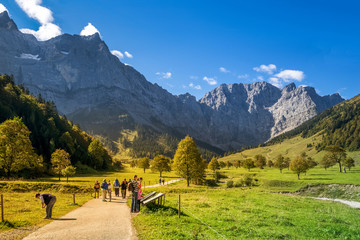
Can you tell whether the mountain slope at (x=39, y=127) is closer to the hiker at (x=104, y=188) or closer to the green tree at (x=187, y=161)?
the green tree at (x=187, y=161)

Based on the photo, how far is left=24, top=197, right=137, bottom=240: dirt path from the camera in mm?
15141

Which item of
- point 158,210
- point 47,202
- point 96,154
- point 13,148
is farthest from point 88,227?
point 96,154

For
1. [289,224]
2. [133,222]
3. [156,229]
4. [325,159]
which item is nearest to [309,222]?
[289,224]

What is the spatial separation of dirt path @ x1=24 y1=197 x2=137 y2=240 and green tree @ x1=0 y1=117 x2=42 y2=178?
44.4m

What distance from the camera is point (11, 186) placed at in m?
40.2

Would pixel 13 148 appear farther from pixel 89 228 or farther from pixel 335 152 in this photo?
pixel 335 152

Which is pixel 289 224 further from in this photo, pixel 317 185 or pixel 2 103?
pixel 2 103

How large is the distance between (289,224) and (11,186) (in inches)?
1876

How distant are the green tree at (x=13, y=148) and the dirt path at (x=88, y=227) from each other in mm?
44394

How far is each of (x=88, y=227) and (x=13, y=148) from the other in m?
51.9

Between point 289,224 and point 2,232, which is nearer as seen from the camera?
Result: point 2,232

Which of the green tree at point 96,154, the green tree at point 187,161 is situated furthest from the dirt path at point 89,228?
the green tree at point 96,154

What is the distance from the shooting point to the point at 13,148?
54.8 metres

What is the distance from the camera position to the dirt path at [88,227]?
15.1m
